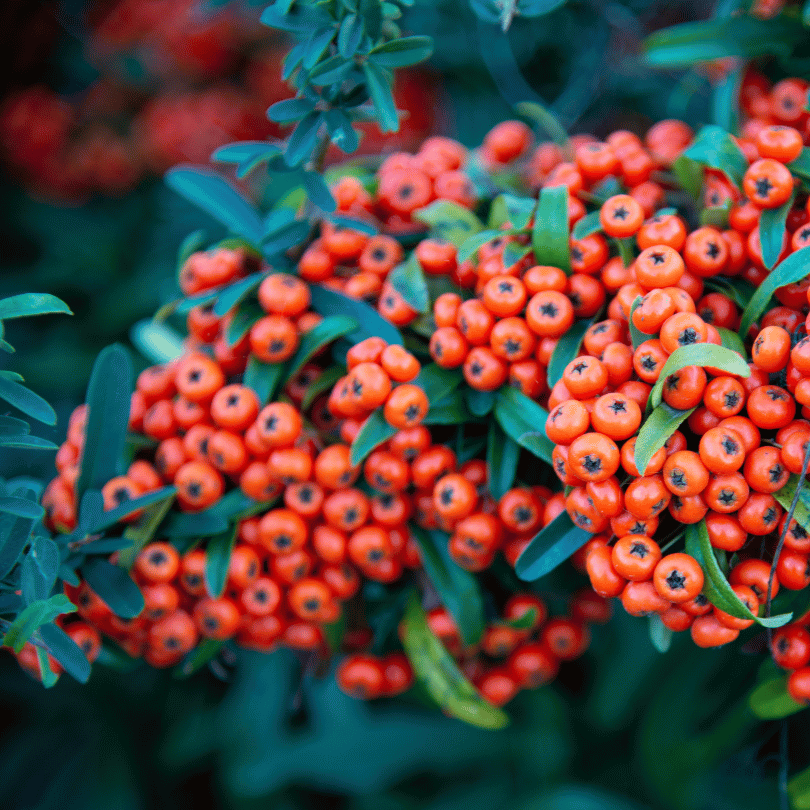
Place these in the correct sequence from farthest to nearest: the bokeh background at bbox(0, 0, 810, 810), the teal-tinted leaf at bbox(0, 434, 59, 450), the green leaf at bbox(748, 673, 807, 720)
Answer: the bokeh background at bbox(0, 0, 810, 810), the green leaf at bbox(748, 673, 807, 720), the teal-tinted leaf at bbox(0, 434, 59, 450)

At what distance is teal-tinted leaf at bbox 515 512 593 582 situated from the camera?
1305 mm

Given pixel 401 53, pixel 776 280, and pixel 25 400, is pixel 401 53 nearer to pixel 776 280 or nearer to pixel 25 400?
pixel 776 280

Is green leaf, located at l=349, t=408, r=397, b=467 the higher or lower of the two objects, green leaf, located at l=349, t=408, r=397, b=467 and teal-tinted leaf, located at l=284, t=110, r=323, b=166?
the lower

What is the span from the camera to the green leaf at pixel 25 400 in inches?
49.2

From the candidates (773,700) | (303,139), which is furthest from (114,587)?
(773,700)

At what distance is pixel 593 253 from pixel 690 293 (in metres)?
0.21

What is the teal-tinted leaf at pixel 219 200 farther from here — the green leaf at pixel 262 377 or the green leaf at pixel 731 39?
the green leaf at pixel 731 39

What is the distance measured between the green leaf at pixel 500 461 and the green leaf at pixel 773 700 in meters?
0.70

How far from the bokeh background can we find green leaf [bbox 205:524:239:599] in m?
0.31

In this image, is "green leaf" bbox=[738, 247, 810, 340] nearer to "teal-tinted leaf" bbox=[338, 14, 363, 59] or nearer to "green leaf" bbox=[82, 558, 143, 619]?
"teal-tinted leaf" bbox=[338, 14, 363, 59]

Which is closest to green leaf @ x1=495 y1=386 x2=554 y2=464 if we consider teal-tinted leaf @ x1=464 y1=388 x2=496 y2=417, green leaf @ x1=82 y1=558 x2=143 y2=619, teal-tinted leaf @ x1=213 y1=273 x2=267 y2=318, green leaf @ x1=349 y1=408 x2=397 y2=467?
teal-tinted leaf @ x1=464 y1=388 x2=496 y2=417

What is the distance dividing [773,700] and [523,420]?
0.80 meters

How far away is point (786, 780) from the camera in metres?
1.49

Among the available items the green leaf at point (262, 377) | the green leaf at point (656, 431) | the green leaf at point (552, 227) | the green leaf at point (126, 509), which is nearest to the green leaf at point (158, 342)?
the green leaf at point (262, 377)
